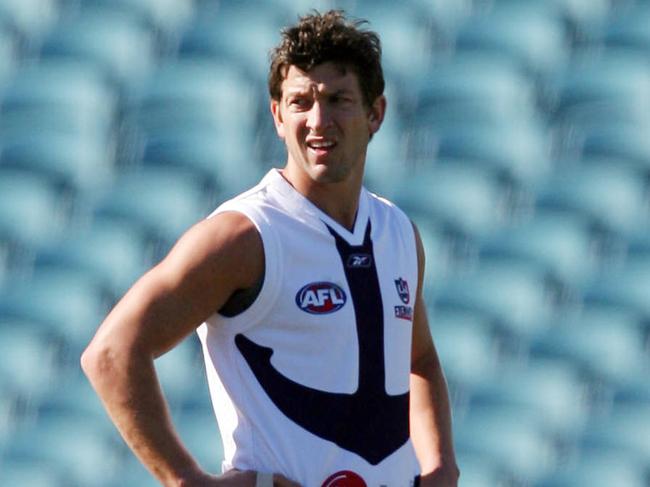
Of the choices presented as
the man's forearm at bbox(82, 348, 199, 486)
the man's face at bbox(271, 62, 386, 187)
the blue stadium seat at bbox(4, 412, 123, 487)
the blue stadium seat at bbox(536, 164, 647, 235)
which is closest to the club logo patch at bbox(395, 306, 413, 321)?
the man's face at bbox(271, 62, 386, 187)

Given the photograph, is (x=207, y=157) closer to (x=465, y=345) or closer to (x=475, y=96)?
(x=475, y=96)

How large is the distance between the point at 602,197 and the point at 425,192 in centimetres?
63

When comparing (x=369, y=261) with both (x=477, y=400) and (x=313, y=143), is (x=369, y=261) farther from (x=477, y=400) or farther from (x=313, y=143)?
(x=477, y=400)

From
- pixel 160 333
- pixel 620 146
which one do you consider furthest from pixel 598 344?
pixel 160 333

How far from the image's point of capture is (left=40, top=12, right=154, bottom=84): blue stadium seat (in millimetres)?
5496

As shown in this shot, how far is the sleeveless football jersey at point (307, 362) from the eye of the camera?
2281 millimetres

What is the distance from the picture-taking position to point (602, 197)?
5371 millimetres

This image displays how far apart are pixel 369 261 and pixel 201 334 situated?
29 cm

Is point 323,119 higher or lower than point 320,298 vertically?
higher

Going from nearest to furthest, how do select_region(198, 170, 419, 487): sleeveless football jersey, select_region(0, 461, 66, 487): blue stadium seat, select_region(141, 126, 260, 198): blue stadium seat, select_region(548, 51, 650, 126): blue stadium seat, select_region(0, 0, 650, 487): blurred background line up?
select_region(198, 170, 419, 487): sleeveless football jersey → select_region(0, 461, 66, 487): blue stadium seat → select_region(0, 0, 650, 487): blurred background → select_region(141, 126, 260, 198): blue stadium seat → select_region(548, 51, 650, 126): blue stadium seat

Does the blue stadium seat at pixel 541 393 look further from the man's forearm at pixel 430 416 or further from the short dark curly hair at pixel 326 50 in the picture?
the short dark curly hair at pixel 326 50

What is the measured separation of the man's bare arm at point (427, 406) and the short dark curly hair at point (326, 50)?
356 millimetres

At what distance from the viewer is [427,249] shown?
17.3 ft

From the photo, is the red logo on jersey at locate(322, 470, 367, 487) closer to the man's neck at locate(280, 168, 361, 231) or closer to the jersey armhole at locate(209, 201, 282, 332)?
the jersey armhole at locate(209, 201, 282, 332)
